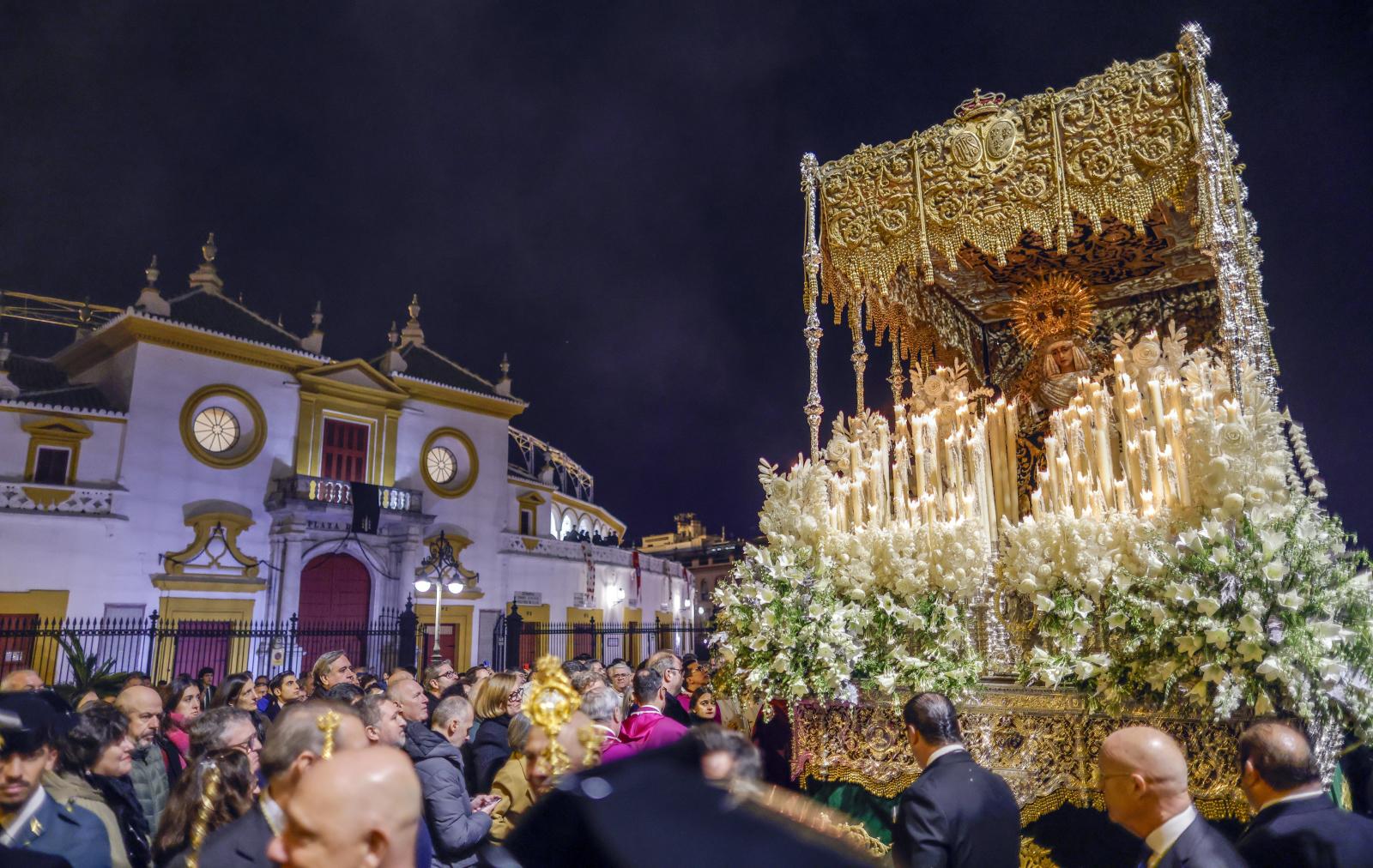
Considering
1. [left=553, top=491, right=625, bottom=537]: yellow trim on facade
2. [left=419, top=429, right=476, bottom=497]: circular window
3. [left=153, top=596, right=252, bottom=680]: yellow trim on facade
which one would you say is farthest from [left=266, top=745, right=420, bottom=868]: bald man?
[left=553, top=491, right=625, bottom=537]: yellow trim on facade

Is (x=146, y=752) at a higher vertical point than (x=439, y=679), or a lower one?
lower

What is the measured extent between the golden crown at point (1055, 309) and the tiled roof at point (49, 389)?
19.5 metres

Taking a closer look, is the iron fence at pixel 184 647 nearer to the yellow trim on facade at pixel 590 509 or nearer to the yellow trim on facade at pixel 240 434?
the yellow trim on facade at pixel 240 434

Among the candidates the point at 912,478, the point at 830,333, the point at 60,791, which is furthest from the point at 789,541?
the point at 830,333

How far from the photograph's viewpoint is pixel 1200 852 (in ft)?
7.82

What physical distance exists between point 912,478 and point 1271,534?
359 cm

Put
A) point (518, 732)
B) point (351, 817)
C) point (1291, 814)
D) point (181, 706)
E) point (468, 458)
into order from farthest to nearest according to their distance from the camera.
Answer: point (468, 458)
point (181, 706)
point (518, 732)
point (1291, 814)
point (351, 817)

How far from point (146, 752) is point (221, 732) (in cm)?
149

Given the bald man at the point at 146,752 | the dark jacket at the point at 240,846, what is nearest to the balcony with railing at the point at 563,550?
the bald man at the point at 146,752

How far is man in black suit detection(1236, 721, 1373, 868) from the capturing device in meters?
2.72

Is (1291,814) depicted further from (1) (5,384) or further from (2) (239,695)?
(1) (5,384)

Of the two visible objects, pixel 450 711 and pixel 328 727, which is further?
pixel 450 711

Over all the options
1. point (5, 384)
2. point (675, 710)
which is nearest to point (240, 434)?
point (5, 384)

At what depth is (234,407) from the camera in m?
20.8
